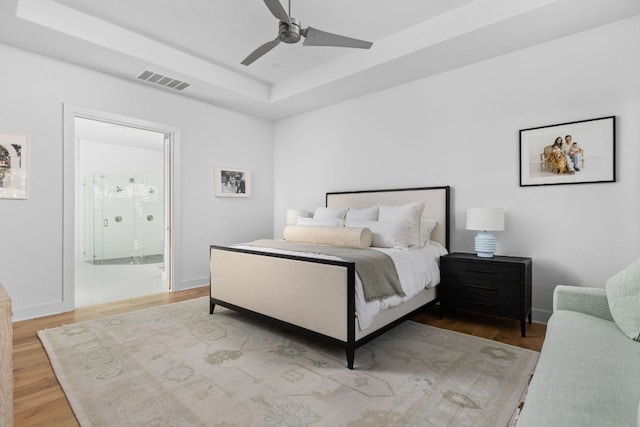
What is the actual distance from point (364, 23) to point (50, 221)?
3802 mm

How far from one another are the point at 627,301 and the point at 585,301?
12.9 inches

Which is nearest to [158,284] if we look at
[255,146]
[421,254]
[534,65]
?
[255,146]

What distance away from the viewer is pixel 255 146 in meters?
5.52

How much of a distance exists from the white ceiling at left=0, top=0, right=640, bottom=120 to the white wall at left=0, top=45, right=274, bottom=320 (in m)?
0.25

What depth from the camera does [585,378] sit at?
1.17 metres

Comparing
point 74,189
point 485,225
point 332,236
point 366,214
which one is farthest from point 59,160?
point 485,225

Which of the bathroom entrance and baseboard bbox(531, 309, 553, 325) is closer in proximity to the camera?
baseboard bbox(531, 309, 553, 325)

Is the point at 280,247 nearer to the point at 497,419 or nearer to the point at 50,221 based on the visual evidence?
the point at 497,419

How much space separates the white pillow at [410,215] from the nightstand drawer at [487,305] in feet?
2.20

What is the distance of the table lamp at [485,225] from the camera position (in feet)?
10.2

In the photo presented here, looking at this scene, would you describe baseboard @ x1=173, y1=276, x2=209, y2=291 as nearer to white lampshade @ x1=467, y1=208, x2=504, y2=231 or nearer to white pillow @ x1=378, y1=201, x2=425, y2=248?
white pillow @ x1=378, y1=201, x2=425, y2=248

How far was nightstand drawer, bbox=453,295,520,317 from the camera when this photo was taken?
294 cm

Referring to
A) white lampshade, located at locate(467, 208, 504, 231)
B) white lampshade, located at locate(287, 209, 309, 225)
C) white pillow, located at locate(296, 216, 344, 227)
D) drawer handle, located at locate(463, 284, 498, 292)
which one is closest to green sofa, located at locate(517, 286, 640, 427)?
drawer handle, located at locate(463, 284, 498, 292)

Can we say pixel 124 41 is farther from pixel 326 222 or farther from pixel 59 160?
pixel 326 222
